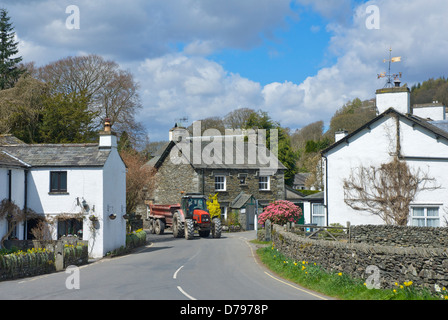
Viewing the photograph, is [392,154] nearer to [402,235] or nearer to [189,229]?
[402,235]

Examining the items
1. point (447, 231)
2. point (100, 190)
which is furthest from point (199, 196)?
point (447, 231)

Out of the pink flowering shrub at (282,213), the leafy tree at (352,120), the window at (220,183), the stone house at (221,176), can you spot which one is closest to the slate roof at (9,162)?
the pink flowering shrub at (282,213)

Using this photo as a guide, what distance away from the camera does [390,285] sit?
13180 millimetres

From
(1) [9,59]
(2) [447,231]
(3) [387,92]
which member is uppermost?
(1) [9,59]

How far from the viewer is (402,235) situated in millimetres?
21906

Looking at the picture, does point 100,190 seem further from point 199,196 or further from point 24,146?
point 199,196

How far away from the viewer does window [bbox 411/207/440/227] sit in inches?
956

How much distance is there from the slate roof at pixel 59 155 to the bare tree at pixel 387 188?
13853 millimetres

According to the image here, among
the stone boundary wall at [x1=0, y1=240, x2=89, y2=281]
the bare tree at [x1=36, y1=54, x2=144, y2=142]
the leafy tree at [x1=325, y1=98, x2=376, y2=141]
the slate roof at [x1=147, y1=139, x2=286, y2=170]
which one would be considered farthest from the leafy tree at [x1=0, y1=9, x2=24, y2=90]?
the leafy tree at [x1=325, y1=98, x2=376, y2=141]

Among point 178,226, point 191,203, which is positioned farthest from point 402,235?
point 178,226

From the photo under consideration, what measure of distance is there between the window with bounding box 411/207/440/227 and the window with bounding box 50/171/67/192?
1860 cm

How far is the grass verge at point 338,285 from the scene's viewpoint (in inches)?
479

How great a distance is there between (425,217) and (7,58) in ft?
153
